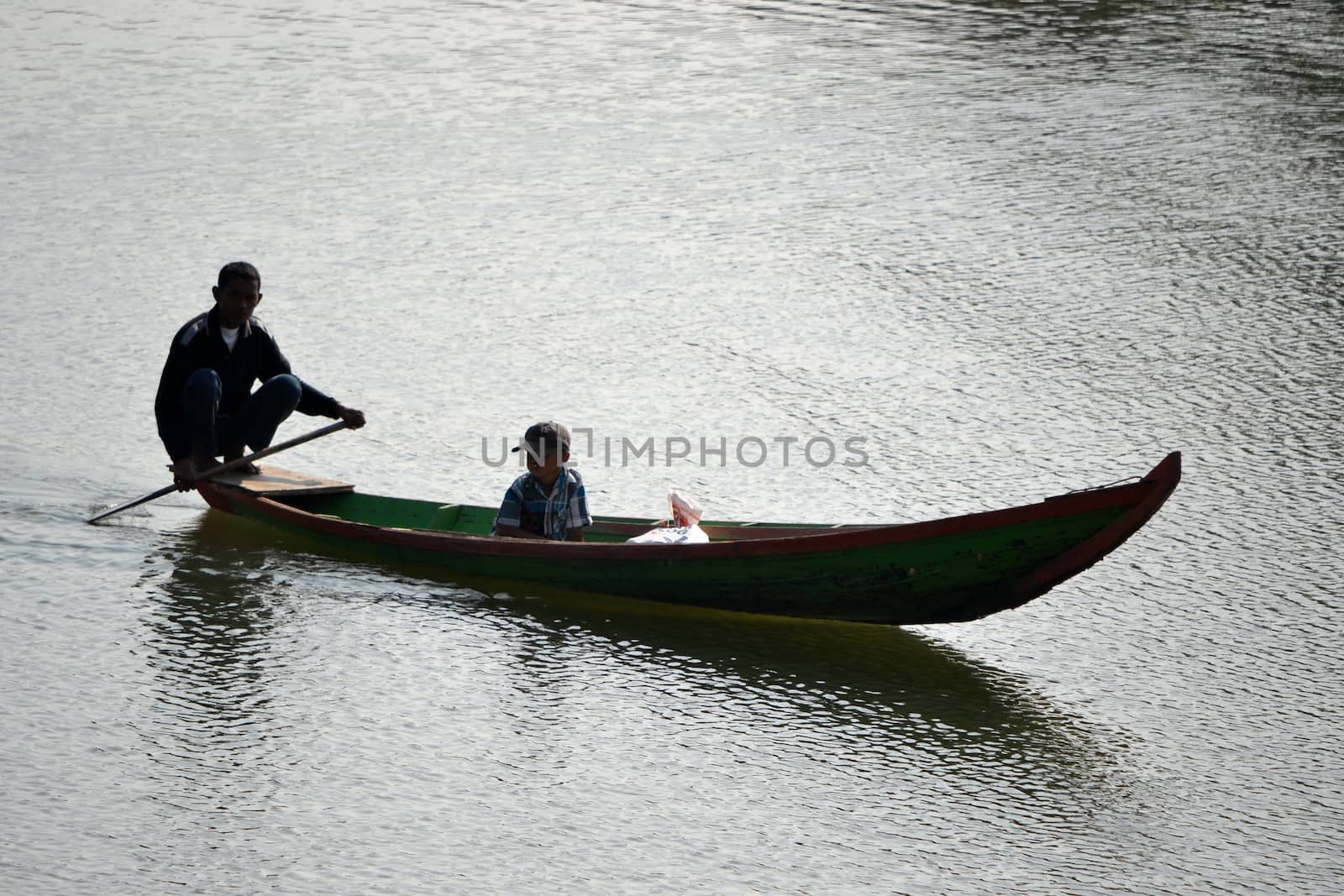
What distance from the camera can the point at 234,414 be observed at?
6434 mm

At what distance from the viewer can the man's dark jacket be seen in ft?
20.3

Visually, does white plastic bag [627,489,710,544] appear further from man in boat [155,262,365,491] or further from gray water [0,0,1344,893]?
man in boat [155,262,365,491]

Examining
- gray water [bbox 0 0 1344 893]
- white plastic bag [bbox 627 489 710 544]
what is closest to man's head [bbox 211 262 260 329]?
gray water [bbox 0 0 1344 893]

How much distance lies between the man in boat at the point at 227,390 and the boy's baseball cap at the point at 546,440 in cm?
107

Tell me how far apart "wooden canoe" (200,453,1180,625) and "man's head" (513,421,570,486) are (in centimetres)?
27

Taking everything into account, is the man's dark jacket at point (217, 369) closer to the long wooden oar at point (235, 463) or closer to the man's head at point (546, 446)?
the long wooden oar at point (235, 463)

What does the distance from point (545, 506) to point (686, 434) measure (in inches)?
65.1

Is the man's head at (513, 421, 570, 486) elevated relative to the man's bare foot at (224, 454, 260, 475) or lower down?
elevated

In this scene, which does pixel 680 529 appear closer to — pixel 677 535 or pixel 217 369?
pixel 677 535

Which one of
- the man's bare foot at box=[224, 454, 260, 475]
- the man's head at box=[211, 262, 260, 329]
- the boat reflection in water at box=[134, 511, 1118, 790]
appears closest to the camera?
the boat reflection in water at box=[134, 511, 1118, 790]

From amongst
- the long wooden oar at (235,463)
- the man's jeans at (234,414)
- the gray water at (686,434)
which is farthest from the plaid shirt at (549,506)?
the man's jeans at (234,414)

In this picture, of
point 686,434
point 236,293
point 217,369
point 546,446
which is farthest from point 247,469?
point 686,434

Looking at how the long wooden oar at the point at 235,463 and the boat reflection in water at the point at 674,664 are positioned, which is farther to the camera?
the long wooden oar at the point at 235,463

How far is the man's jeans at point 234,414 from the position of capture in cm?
615
